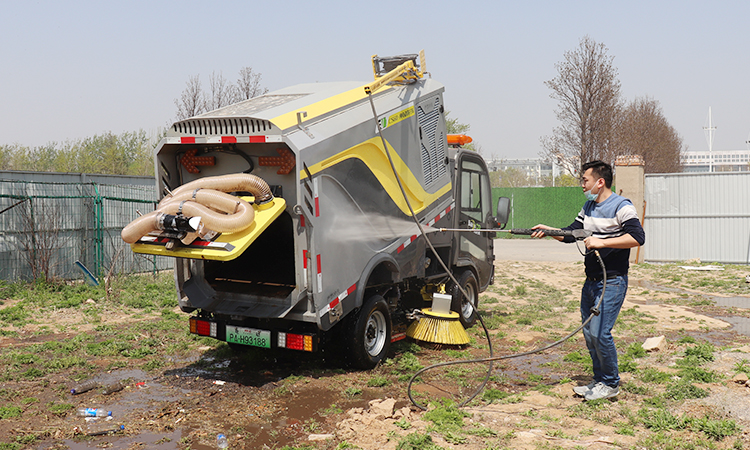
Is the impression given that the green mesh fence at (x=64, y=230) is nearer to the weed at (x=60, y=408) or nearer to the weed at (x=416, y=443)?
the weed at (x=60, y=408)

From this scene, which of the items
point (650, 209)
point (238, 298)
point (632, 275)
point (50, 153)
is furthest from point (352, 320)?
point (50, 153)

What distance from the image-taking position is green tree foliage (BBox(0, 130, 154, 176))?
1339 inches

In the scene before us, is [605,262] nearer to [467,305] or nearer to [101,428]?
[467,305]

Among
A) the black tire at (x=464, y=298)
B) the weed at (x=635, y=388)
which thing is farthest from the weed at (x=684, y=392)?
the black tire at (x=464, y=298)

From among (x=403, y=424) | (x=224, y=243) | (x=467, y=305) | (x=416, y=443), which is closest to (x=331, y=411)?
(x=403, y=424)

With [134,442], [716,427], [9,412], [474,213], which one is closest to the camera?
[716,427]

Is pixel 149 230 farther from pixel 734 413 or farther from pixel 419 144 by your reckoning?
pixel 734 413

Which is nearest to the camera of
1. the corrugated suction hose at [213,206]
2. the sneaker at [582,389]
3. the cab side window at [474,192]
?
the corrugated suction hose at [213,206]

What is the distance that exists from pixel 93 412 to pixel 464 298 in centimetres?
517

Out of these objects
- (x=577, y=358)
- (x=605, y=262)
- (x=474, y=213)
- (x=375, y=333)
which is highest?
(x=474, y=213)

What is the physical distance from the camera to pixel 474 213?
346 inches

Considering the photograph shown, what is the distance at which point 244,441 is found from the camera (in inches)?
175

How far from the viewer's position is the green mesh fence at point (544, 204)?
86.1 ft

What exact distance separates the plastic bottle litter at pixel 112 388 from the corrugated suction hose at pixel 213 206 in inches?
56.7
